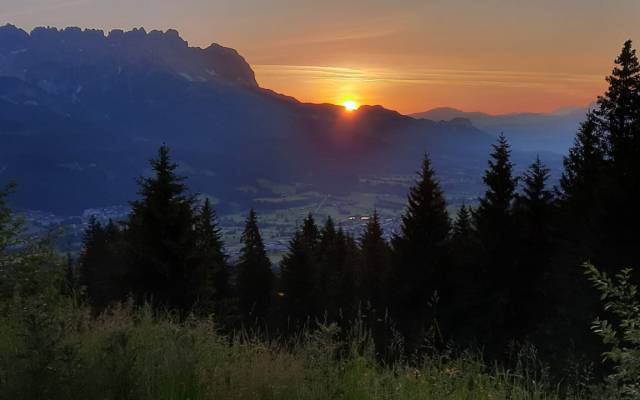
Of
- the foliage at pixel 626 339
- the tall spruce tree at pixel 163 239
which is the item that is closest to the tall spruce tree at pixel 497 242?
the tall spruce tree at pixel 163 239

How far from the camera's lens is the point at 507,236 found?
89.6 ft

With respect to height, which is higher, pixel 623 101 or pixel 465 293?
pixel 623 101

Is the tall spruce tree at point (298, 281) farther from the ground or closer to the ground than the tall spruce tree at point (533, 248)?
closer to the ground

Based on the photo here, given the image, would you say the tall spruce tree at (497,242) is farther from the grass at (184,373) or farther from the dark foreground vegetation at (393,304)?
the grass at (184,373)

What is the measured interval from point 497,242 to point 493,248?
1.26 ft

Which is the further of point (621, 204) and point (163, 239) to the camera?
point (163, 239)

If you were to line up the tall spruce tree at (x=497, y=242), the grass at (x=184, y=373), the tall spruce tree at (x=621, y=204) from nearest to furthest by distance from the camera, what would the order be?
the grass at (x=184, y=373)
the tall spruce tree at (x=621, y=204)
the tall spruce tree at (x=497, y=242)

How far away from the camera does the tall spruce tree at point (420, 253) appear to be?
30.2 meters

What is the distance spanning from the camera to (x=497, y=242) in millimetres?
26984

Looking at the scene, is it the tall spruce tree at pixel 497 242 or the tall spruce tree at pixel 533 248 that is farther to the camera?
the tall spruce tree at pixel 533 248

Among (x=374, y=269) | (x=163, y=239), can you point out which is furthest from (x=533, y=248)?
(x=163, y=239)

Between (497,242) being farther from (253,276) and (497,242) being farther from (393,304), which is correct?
(253,276)

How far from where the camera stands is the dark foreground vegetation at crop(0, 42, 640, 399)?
16.1ft

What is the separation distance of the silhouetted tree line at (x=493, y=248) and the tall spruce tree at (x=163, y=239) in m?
0.05
